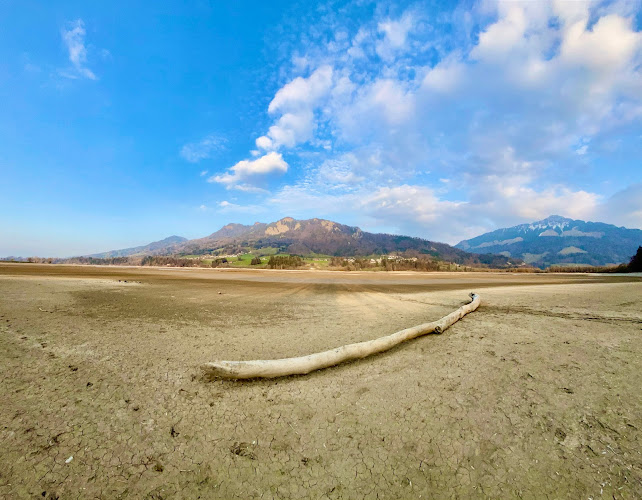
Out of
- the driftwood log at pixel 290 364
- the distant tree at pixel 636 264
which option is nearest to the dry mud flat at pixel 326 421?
the driftwood log at pixel 290 364

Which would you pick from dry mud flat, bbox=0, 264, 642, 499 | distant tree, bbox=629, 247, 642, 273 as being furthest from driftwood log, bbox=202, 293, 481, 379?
distant tree, bbox=629, 247, 642, 273

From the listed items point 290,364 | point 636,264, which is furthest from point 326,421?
point 636,264

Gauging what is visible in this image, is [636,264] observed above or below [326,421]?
A: below

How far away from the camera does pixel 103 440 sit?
3.52 m

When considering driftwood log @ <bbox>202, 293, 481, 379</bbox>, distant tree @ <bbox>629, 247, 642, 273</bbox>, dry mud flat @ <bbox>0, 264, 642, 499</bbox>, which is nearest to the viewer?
dry mud flat @ <bbox>0, 264, 642, 499</bbox>

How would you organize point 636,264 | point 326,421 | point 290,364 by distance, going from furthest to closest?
point 636,264 → point 290,364 → point 326,421

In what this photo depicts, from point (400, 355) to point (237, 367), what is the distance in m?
4.13

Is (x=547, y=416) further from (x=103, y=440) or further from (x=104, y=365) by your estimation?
(x=104, y=365)

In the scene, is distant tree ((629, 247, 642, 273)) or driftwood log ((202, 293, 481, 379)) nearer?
driftwood log ((202, 293, 481, 379))

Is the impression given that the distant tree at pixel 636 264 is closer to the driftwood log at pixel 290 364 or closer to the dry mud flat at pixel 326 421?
the dry mud flat at pixel 326 421

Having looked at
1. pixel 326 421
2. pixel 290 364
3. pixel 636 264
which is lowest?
pixel 636 264

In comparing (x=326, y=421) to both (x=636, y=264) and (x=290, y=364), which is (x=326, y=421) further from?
(x=636, y=264)

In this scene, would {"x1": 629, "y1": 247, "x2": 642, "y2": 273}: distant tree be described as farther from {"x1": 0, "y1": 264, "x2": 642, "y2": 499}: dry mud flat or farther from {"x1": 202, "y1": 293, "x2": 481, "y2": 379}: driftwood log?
{"x1": 202, "y1": 293, "x2": 481, "y2": 379}: driftwood log

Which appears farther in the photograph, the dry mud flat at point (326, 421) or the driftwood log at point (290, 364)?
the driftwood log at point (290, 364)
